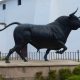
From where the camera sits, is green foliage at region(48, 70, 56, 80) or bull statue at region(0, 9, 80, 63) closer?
green foliage at region(48, 70, 56, 80)

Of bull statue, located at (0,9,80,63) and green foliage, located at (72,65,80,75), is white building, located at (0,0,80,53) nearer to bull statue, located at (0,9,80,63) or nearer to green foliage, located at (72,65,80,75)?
bull statue, located at (0,9,80,63)

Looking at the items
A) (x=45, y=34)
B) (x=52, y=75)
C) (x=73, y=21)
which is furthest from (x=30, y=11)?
(x=52, y=75)

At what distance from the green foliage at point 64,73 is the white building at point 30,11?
57.0 ft

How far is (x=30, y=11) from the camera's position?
104ft

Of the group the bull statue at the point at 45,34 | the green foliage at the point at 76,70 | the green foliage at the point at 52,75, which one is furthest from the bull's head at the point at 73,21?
the green foliage at the point at 52,75

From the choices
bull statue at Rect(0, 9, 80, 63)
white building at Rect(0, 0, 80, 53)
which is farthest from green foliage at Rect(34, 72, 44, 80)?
white building at Rect(0, 0, 80, 53)

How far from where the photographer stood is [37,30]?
11.3 m

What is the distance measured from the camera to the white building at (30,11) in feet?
95.6

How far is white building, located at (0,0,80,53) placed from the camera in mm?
29141

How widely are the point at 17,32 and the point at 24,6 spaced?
21.2m

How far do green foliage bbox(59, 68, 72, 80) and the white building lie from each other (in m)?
17.4

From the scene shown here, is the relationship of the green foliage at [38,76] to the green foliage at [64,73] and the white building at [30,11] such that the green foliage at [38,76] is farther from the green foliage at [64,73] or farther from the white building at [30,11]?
the white building at [30,11]

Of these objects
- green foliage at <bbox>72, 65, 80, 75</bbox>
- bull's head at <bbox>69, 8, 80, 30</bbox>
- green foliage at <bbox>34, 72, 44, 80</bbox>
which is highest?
bull's head at <bbox>69, 8, 80, 30</bbox>

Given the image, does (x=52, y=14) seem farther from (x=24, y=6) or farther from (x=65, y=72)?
(x=65, y=72)
